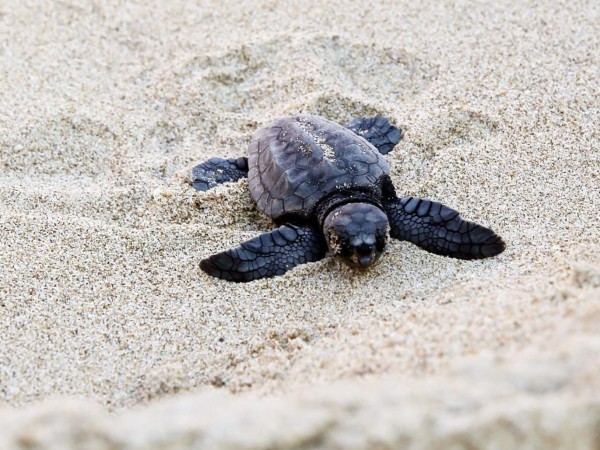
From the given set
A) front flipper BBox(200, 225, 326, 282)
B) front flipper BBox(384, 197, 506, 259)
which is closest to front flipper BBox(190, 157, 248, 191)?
front flipper BBox(200, 225, 326, 282)

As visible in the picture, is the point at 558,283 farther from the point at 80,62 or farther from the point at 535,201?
the point at 80,62

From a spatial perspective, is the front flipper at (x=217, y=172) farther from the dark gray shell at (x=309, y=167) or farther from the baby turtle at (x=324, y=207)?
the dark gray shell at (x=309, y=167)

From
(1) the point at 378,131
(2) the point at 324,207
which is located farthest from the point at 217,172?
(1) the point at 378,131

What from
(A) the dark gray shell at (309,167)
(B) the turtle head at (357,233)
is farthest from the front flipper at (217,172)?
(B) the turtle head at (357,233)

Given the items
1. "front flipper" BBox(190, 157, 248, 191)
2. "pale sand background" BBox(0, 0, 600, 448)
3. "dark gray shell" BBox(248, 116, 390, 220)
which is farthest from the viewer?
"front flipper" BBox(190, 157, 248, 191)

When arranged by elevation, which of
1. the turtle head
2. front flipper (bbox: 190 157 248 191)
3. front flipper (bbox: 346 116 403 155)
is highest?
front flipper (bbox: 346 116 403 155)

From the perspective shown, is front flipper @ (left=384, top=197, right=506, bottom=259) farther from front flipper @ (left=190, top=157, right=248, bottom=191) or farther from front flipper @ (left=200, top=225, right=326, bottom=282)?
front flipper @ (left=190, top=157, right=248, bottom=191)

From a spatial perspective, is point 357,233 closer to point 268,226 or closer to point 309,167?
point 309,167
